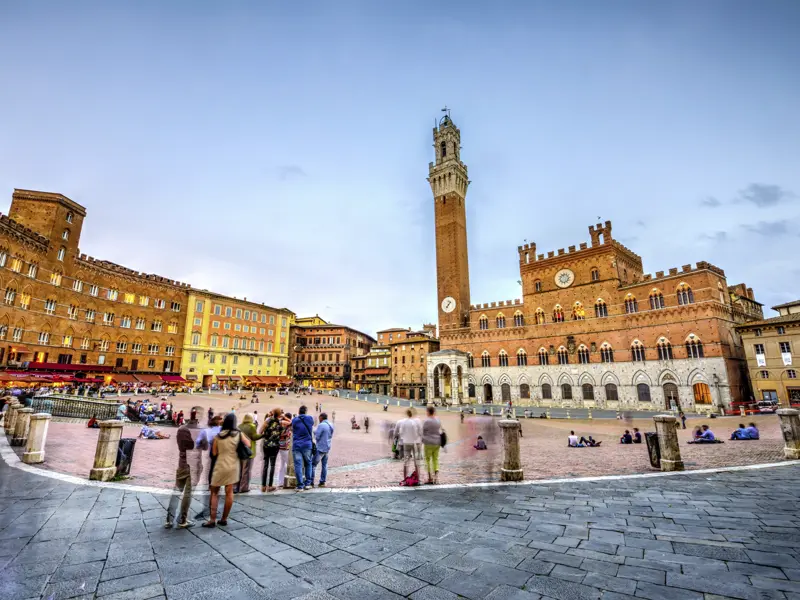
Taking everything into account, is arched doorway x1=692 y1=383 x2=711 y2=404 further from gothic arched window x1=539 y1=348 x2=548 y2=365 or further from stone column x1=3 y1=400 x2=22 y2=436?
stone column x1=3 y1=400 x2=22 y2=436

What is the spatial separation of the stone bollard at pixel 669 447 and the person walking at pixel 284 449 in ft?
28.5

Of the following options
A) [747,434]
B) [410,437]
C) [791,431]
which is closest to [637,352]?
[747,434]

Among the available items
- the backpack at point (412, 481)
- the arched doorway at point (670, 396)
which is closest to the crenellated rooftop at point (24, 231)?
the backpack at point (412, 481)

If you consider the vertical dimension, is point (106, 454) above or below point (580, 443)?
above

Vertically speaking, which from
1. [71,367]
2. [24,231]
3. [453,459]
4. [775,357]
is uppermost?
[24,231]

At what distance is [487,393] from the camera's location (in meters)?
45.6

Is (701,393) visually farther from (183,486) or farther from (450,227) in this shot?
(183,486)

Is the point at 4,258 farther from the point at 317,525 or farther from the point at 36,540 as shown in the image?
the point at 317,525

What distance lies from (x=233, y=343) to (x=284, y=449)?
2054 inches

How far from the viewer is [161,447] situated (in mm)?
13289

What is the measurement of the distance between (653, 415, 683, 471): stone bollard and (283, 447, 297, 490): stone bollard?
28.1 ft

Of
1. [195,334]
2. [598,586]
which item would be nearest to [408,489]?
[598,586]

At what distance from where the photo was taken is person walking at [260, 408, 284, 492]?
740 cm

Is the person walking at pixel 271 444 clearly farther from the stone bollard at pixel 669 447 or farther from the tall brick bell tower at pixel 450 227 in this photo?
the tall brick bell tower at pixel 450 227
